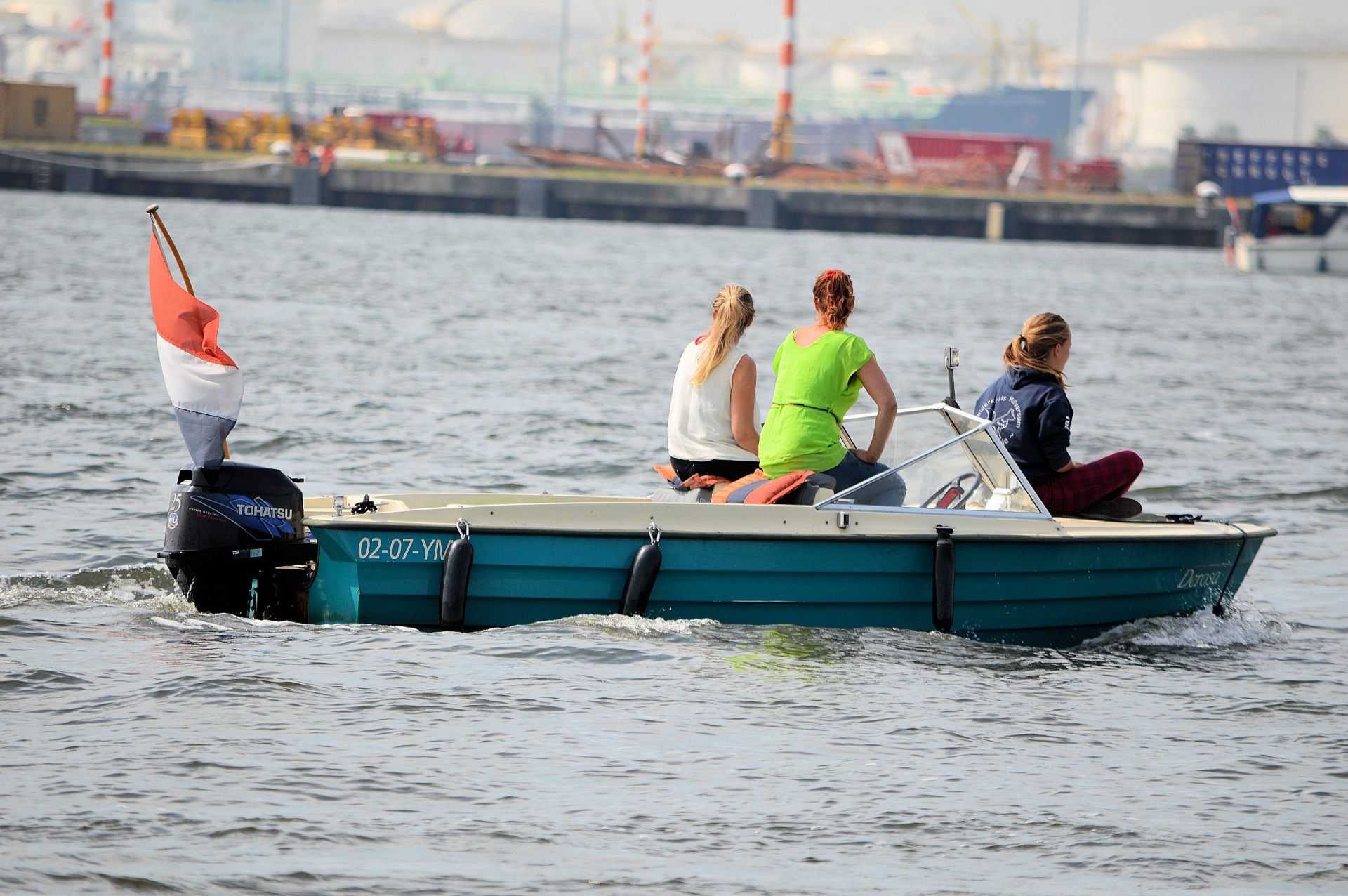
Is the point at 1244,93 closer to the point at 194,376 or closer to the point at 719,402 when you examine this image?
the point at 719,402

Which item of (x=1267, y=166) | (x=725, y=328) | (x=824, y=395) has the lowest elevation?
(x=824, y=395)

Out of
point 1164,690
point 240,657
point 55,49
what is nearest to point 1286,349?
point 1164,690

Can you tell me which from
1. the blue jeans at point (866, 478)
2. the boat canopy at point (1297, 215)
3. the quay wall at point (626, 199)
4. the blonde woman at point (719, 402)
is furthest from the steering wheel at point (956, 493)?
the quay wall at point (626, 199)

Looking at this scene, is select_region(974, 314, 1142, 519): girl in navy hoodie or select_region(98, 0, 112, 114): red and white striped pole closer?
select_region(974, 314, 1142, 519): girl in navy hoodie

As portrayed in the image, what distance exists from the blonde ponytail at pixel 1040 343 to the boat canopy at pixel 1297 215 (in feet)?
139

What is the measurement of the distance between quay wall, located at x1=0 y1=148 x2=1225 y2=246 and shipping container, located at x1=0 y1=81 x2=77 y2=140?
271 inches

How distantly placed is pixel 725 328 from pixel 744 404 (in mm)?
398

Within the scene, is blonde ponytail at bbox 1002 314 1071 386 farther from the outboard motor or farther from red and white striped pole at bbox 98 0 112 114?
red and white striped pole at bbox 98 0 112 114

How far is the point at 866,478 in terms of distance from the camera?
7.73 meters

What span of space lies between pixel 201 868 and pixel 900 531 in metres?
3.49

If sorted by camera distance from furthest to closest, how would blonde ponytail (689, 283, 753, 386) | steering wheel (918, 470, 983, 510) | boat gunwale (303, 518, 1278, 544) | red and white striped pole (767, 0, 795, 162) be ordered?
red and white striped pole (767, 0, 795, 162) < steering wheel (918, 470, 983, 510) < blonde ponytail (689, 283, 753, 386) < boat gunwale (303, 518, 1278, 544)

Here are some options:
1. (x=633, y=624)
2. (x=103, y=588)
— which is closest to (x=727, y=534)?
(x=633, y=624)

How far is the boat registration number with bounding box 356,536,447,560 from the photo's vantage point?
23.3 feet

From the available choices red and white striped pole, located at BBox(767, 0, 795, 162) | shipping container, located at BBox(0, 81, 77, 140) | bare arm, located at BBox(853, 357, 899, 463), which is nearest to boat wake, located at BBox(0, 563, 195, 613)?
bare arm, located at BBox(853, 357, 899, 463)
